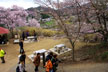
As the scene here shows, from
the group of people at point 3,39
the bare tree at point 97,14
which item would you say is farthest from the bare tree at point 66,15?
the group of people at point 3,39

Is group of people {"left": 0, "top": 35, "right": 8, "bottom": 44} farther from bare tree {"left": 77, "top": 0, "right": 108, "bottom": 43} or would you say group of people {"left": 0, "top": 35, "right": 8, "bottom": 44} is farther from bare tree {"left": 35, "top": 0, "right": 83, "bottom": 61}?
bare tree {"left": 77, "top": 0, "right": 108, "bottom": 43}

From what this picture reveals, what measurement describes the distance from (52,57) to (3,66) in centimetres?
509

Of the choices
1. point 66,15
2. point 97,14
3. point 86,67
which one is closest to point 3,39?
point 66,15

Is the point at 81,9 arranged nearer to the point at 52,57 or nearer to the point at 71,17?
the point at 71,17

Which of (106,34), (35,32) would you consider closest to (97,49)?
(106,34)

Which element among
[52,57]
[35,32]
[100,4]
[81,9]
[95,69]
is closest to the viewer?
[52,57]

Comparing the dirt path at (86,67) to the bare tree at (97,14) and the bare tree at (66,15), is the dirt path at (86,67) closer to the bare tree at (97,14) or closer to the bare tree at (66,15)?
the bare tree at (66,15)

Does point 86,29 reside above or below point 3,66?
above

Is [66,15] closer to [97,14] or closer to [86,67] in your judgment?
[97,14]

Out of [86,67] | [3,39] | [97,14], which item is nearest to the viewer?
[86,67]

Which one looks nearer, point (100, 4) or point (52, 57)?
point (52, 57)

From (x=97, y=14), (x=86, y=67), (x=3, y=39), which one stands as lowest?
(x=3, y=39)

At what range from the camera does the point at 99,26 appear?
10.7 meters

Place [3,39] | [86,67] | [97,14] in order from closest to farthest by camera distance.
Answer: [86,67] → [97,14] → [3,39]
